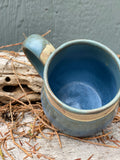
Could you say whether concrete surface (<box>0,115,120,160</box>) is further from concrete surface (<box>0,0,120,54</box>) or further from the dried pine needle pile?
concrete surface (<box>0,0,120,54</box>)

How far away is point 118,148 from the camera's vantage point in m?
1.09

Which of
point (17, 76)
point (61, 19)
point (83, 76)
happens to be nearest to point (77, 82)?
point (83, 76)

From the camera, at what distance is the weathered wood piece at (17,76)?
1.30 metres

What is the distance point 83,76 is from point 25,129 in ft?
1.43

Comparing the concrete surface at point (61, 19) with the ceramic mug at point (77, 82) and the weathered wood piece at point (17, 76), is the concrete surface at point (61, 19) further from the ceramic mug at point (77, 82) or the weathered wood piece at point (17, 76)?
the ceramic mug at point (77, 82)

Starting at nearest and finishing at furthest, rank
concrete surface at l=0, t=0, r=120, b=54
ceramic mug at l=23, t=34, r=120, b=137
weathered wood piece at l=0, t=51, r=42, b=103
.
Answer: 1. ceramic mug at l=23, t=34, r=120, b=137
2. weathered wood piece at l=0, t=51, r=42, b=103
3. concrete surface at l=0, t=0, r=120, b=54

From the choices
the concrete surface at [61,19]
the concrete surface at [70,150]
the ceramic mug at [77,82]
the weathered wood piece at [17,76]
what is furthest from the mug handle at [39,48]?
the concrete surface at [61,19]

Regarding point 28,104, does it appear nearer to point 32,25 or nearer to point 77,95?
point 77,95

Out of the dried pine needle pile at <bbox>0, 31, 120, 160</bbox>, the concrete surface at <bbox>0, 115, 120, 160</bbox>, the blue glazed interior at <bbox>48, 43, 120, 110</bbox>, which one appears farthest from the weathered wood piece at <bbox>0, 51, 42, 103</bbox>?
the concrete surface at <bbox>0, 115, 120, 160</bbox>

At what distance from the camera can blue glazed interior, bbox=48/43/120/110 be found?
1081 millimetres

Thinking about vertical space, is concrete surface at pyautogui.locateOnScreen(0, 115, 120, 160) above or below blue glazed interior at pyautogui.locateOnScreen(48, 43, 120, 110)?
below

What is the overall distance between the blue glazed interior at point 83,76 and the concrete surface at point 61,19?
0.52m

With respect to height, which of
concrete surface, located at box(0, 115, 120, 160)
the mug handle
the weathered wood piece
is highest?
the mug handle

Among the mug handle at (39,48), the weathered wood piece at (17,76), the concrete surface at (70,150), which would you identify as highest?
the mug handle at (39,48)
